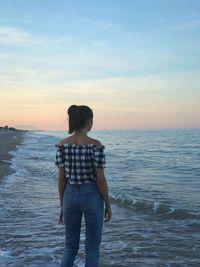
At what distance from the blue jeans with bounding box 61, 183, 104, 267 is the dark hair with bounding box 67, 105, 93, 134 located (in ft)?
1.96

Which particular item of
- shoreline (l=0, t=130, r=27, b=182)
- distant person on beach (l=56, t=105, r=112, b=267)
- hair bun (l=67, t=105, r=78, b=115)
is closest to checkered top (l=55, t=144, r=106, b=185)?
distant person on beach (l=56, t=105, r=112, b=267)

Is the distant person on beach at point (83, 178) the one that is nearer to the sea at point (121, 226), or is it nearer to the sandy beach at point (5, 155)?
the sea at point (121, 226)

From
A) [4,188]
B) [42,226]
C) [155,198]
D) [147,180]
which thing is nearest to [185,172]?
[147,180]

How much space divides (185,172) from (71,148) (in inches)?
680

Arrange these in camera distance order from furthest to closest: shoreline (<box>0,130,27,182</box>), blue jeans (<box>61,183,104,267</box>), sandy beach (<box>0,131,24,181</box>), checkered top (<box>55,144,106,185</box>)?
sandy beach (<box>0,131,24,181</box>)
shoreline (<box>0,130,27,182</box>)
blue jeans (<box>61,183,104,267</box>)
checkered top (<box>55,144,106,185</box>)

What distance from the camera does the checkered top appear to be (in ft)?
14.0

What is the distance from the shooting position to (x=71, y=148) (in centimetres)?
434

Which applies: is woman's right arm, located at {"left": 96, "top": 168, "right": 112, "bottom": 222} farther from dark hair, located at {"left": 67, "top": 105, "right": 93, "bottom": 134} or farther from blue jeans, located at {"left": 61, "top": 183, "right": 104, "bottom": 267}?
dark hair, located at {"left": 67, "top": 105, "right": 93, "bottom": 134}

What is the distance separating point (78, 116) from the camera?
445 cm

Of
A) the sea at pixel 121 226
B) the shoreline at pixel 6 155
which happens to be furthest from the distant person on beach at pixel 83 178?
the shoreline at pixel 6 155

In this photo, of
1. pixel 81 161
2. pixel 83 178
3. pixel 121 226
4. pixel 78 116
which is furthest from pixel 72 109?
pixel 121 226

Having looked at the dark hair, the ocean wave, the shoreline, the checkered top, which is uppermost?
the dark hair

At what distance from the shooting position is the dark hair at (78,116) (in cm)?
444

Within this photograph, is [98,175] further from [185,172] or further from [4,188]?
[185,172]
